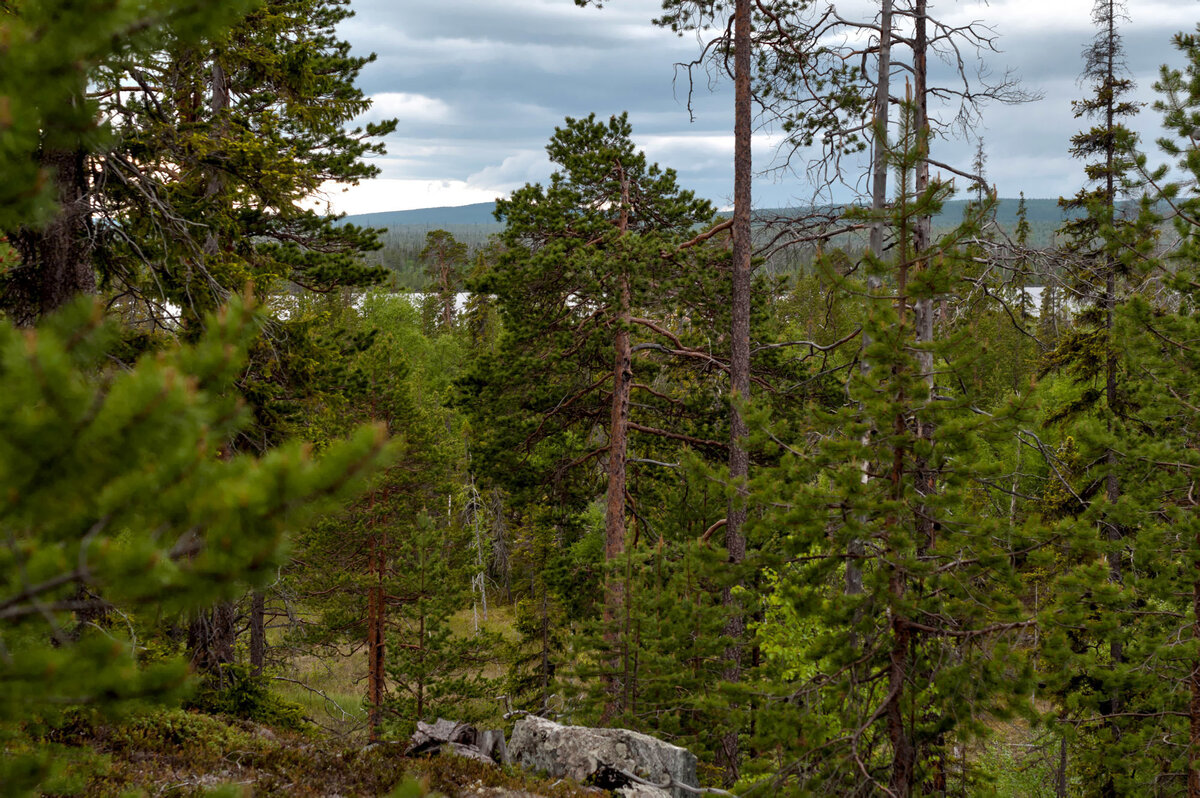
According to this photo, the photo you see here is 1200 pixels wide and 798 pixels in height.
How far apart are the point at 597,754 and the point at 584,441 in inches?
291

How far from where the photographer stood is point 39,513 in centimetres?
214

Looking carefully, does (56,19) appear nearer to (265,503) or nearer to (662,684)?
Result: (265,503)

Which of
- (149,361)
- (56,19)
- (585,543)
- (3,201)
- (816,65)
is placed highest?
(816,65)

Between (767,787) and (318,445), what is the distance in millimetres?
7746

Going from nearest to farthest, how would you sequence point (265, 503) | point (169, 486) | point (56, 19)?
point (265, 503)
point (169, 486)
point (56, 19)

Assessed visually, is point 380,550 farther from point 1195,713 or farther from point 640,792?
point 1195,713

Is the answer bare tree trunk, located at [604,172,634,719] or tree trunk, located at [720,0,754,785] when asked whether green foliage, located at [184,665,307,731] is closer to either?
bare tree trunk, located at [604,172,634,719]

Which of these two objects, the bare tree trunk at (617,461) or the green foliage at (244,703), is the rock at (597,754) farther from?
the bare tree trunk at (617,461)

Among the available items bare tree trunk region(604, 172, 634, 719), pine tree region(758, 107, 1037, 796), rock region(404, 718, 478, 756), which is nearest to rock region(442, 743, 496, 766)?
rock region(404, 718, 478, 756)

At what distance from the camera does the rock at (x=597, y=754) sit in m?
8.78

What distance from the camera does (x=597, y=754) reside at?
8.91 m

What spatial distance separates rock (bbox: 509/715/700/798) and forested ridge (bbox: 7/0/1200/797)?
77cm

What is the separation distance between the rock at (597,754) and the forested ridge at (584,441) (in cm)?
77

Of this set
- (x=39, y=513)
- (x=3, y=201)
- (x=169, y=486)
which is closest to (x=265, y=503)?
(x=169, y=486)
